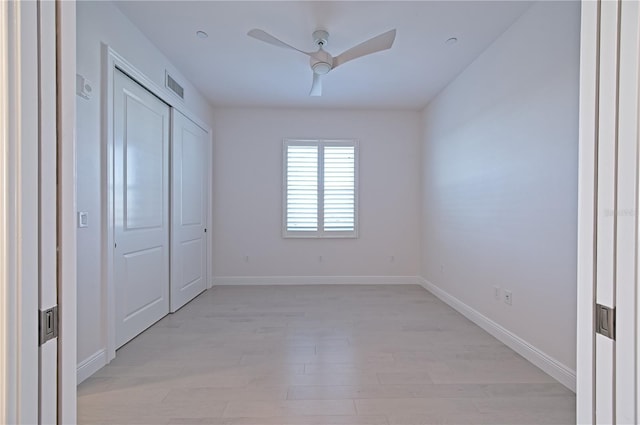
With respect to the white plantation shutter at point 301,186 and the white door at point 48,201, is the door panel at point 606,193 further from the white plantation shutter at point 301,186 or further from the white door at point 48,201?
the white plantation shutter at point 301,186

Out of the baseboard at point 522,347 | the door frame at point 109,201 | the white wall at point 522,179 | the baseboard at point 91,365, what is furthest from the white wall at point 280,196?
the baseboard at point 91,365

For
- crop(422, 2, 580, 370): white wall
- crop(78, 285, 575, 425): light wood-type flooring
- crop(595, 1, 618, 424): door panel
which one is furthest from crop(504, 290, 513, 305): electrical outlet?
crop(595, 1, 618, 424): door panel

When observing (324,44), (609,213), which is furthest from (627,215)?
(324,44)

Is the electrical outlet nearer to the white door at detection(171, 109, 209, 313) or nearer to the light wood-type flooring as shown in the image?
the light wood-type flooring

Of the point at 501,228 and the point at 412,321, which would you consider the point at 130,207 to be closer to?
the point at 412,321

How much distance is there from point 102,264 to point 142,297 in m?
0.77

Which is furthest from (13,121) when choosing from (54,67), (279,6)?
(279,6)

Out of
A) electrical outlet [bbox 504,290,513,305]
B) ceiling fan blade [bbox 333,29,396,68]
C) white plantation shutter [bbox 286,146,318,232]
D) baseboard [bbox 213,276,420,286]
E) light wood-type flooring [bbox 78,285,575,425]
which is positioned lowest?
light wood-type flooring [bbox 78,285,575,425]

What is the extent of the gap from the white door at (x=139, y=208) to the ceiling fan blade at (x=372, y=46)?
6.23 feet

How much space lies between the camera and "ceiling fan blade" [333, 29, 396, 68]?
2.50 meters

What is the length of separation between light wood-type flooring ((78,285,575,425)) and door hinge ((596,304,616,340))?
1.47 m

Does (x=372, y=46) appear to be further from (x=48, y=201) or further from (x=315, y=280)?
(x=315, y=280)

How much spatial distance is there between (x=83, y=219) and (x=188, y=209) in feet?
6.13

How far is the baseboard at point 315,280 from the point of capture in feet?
16.5
